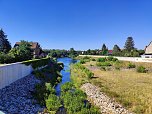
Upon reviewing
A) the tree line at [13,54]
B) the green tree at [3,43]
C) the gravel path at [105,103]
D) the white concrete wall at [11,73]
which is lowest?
the gravel path at [105,103]

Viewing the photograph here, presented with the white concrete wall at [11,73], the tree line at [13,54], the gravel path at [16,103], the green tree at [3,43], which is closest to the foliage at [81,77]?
the white concrete wall at [11,73]

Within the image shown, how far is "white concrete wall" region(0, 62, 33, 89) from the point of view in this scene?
20413 millimetres

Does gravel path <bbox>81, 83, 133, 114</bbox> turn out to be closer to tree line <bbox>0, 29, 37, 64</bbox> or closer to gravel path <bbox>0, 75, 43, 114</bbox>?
gravel path <bbox>0, 75, 43, 114</bbox>

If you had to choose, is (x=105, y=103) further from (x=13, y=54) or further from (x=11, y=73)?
(x=13, y=54)

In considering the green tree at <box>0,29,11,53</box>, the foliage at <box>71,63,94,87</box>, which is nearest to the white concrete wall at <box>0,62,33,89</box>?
the foliage at <box>71,63,94,87</box>

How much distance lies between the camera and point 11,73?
2364cm

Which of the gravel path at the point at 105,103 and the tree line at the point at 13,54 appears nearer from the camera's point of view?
the gravel path at the point at 105,103

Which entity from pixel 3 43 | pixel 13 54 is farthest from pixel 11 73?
pixel 3 43

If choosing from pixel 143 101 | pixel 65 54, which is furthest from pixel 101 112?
pixel 65 54

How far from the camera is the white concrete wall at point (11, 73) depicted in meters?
20.4

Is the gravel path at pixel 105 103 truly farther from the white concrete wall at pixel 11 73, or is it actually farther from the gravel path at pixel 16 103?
the white concrete wall at pixel 11 73

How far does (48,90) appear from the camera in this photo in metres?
22.2

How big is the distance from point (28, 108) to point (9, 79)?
7.02 meters

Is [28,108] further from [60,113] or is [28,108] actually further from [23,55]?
[23,55]
